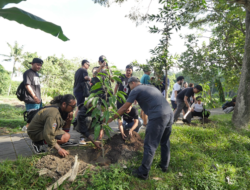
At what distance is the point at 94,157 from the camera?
2.98m

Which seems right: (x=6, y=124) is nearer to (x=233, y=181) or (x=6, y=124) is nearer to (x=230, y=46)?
(x=233, y=181)

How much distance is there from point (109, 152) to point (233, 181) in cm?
234

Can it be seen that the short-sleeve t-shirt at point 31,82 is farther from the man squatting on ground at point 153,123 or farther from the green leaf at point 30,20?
the man squatting on ground at point 153,123

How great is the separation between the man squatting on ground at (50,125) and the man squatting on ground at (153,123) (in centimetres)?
103

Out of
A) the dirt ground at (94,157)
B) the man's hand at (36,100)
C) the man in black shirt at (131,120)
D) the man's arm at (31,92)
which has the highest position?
the man's arm at (31,92)

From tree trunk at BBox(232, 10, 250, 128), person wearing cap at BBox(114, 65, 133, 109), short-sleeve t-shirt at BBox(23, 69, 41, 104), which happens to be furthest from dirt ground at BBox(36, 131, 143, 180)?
tree trunk at BBox(232, 10, 250, 128)

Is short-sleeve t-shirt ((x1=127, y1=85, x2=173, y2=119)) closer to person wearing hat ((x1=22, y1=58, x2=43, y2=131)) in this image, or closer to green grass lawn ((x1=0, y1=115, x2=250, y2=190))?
green grass lawn ((x1=0, y1=115, x2=250, y2=190))

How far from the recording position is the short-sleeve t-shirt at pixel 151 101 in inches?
103

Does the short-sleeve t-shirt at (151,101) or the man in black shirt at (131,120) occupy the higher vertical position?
the short-sleeve t-shirt at (151,101)

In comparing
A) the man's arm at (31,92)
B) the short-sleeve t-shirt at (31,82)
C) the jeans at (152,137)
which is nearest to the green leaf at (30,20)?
the short-sleeve t-shirt at (31,82)

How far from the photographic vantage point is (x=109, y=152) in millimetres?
3150

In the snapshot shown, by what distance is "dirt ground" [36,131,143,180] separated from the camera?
2415 millimetres

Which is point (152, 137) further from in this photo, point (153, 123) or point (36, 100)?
point (36, 100)

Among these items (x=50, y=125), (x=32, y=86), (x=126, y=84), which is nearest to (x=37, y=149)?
(x=50, y=125)
